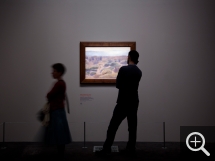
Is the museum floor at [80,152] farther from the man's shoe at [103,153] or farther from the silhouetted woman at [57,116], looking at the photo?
the silhouetted woman at [57,116]

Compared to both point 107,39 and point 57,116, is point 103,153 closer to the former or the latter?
point 57,116

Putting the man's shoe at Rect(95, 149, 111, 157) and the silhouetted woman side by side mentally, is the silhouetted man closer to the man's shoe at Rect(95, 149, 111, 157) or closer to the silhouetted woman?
the man's shoe at Rect(95, 149, 111, 157)

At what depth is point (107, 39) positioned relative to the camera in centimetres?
418

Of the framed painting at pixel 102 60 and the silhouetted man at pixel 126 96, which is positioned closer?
the silhouetted man at pixel 126 96

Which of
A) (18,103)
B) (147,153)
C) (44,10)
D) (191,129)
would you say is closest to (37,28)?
(44,10)

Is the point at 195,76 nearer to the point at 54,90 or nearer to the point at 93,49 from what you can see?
the point at 93,49

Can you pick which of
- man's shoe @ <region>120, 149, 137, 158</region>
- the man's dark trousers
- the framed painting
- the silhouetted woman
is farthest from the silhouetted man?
the framed painting

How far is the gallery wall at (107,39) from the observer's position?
4172 mm

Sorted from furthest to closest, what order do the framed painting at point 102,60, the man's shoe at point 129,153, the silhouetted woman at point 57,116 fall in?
the framed painting at point 102,60 → the man's shoe at point 129,153 → the silhouetted woman at point 57,116

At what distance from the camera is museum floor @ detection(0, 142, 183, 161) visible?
327 centimetres

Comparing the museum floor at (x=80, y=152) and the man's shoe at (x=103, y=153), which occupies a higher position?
the man's shoe at (x=103, y=153)

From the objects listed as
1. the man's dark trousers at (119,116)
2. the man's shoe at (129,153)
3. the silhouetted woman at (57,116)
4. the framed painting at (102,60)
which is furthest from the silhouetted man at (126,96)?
the framed painting at (102,60)

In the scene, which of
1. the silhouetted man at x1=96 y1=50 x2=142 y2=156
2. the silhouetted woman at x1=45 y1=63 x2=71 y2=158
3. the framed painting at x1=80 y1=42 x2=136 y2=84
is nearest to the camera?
the silhouetted woman at x1=45 y1=63 x2=71 y2=158

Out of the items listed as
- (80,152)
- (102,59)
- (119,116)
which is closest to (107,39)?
(102,59)
